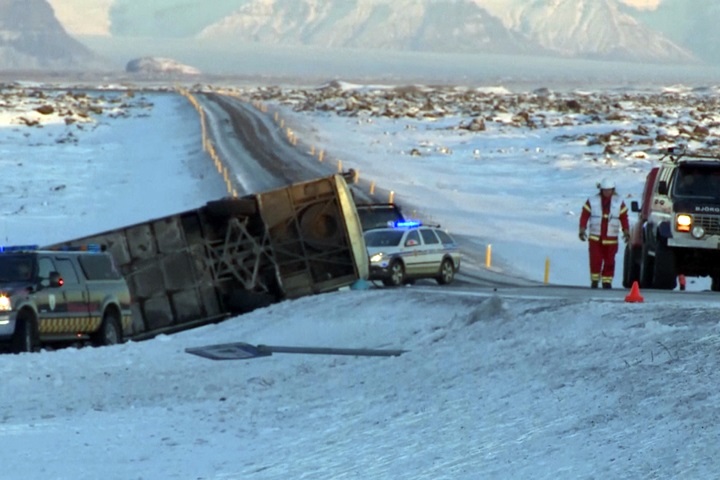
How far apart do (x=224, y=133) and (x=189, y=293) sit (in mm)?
66963

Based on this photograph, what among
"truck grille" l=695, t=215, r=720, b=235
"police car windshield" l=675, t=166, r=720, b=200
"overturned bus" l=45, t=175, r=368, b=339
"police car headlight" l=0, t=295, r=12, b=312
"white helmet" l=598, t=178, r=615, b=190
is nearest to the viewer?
"police car headlight" l=0, t=295, r=12, b=312

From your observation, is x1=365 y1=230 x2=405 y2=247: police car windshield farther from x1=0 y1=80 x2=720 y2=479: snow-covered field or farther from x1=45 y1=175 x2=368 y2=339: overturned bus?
x1=0 y1=80 x2=720 y2=479: snow-covered field

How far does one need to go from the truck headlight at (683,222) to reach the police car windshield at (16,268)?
989cm

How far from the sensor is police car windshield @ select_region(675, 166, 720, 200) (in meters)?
22.6

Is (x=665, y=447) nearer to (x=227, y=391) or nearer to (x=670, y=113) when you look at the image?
(x=227, y=391)

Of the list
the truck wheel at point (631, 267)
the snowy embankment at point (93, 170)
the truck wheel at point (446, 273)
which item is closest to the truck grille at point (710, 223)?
the truck wheel at point (631, 267)

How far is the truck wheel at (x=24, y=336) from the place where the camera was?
18.7 meters

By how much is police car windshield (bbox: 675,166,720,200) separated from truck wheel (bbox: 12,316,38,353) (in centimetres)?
1022

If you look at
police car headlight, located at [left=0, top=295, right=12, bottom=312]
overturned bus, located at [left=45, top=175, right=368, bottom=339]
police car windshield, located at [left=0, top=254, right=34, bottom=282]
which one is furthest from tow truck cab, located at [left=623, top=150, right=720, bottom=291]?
police car headlight, located at [left=0, top=295, right=12, bottom=312]

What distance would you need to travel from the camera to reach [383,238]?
3097cm

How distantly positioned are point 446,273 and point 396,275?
1898 millimetres

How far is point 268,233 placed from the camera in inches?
1022

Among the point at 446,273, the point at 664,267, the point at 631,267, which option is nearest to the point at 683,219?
the point at 664,267

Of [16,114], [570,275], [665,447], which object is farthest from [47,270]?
[16,114]
